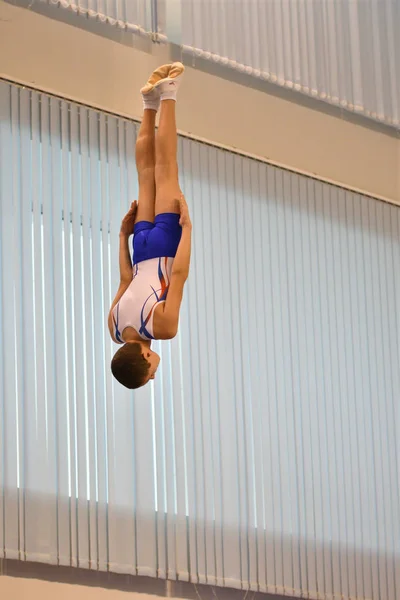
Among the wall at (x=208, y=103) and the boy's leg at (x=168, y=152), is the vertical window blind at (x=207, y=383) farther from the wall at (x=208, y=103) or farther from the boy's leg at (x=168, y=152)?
the boy's leg at (x=168, y=152)

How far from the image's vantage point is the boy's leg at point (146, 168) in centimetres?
542

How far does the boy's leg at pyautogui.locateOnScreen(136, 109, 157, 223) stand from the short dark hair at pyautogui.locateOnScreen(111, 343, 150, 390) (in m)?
0.71

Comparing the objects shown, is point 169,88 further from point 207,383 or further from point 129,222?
point 207,383

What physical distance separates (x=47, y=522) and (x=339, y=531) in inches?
81.8

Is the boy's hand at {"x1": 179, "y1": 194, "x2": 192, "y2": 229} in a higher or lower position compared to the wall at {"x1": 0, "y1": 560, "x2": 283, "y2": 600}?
higher

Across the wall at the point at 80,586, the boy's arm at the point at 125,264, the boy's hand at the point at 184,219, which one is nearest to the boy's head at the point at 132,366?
the boy's arm at the point at 125,264

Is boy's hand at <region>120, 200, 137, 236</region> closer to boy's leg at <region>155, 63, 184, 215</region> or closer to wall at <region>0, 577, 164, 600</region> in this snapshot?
boy's leg at <region>155, 63, 184, 215</region>

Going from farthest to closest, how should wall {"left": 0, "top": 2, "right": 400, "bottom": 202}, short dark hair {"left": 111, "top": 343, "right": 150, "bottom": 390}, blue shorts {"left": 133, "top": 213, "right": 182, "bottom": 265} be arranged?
wall {"left": 0, "top": 2, "right": 400, "bottom": 202}
blue shorts {"left": 133, "top": 213, "right": 182, "bottom": 265}
short dark hair {"left": 111, "top": 343, "right": 150, "bottom": 390}

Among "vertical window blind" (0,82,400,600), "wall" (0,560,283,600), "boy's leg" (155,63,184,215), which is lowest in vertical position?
"wall" (0,560,283,600)

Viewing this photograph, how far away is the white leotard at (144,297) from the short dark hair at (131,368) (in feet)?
0.50

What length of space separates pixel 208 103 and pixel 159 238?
255 centimetres

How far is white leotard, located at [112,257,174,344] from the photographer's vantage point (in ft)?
16.9

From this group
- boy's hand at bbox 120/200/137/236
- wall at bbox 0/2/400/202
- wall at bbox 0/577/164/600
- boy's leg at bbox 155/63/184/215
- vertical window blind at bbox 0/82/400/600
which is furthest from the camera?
wall at bbox 0/2/400/202

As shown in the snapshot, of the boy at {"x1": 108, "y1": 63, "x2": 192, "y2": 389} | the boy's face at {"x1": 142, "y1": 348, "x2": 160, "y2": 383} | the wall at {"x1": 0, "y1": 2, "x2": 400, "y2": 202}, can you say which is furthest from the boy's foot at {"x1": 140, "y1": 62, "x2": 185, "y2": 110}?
the wall at {"x1": 0, "y1": 2, "x2": 400, "y2": 202}
